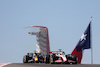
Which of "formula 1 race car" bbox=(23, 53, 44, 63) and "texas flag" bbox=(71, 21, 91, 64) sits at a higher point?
"texas flag" bbox=(71, 21, 91, 64)

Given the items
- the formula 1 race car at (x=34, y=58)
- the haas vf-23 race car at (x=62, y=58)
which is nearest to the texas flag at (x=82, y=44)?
the formula 1 race car at (x=34, y=58)

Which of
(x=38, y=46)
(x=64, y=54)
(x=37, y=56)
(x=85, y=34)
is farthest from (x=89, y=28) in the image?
(x=38, y=46)

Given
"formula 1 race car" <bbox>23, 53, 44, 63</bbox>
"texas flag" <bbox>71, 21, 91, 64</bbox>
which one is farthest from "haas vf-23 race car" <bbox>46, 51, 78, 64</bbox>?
"texas flag" <bbox>71, 21, 91, 64</bbox>

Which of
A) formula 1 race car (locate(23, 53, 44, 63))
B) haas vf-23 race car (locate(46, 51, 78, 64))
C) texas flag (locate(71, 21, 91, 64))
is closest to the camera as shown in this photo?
haas vf-23 race car (locate(46, 51, 78, 64))

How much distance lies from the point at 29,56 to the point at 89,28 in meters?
10.9

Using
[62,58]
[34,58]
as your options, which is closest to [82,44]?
[34,58]

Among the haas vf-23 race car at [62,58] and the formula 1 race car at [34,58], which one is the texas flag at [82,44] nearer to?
the formula 1 race car at [34,58]

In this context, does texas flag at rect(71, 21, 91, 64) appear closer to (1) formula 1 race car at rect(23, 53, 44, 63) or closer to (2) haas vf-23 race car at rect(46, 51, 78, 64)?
(1) formula 1 race car at rect(23, 53, 44, 63)

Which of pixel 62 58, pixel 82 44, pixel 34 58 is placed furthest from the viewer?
pixel 82 44

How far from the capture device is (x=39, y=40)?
139500 mm

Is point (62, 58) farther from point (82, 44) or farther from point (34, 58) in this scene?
point (82, 44)

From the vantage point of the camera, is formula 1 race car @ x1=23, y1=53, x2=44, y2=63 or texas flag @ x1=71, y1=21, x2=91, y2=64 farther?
texas flag @ x1=71, y1=21, x2=91, y2=64

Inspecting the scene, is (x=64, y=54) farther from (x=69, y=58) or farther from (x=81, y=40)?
(x=81, y=40)

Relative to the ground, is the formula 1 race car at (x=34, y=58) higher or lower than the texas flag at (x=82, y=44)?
lower
